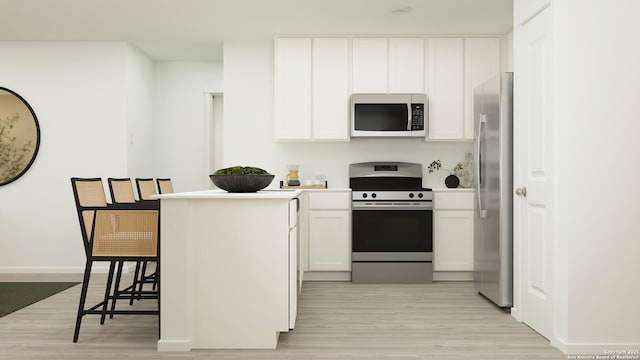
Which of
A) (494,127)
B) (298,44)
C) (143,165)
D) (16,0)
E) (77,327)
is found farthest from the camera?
(143,165)

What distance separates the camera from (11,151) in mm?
5746

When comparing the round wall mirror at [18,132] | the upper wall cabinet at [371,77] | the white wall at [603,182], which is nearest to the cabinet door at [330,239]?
the upper wall cabinet at [371,77]

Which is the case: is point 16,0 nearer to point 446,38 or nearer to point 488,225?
point 446,38

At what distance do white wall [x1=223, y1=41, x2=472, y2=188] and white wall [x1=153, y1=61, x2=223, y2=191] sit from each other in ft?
3.37

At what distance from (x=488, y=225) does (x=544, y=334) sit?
3.64ft

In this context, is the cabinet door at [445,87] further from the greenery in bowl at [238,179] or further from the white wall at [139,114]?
the white wall at [139,114]

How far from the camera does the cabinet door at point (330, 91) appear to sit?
5.36 meters

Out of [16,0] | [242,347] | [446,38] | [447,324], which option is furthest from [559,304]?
[16,0]

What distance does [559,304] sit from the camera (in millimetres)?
3014

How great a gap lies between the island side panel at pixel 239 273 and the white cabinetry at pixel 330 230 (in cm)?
218

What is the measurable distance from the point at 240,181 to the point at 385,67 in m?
2.71

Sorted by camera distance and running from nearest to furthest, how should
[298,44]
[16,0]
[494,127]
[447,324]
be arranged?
[447,324] → [494,127] → [16,0] → [298,44]

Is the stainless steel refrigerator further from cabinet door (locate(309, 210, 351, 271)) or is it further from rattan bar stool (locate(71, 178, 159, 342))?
rattan bar stool (locate(71, 178, 159, 342))

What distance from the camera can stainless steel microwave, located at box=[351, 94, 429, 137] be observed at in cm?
528
